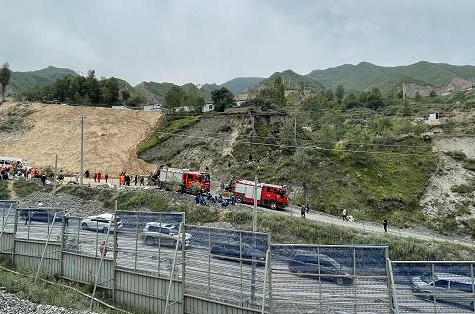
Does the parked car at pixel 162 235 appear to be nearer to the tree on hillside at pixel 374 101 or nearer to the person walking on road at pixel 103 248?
the person walking on road at pixel 103 248

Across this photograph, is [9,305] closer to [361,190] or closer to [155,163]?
[361,190]

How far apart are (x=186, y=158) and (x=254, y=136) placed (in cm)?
1028

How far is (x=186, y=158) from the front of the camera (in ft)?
199

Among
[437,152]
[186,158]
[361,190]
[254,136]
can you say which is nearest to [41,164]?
[186,158]

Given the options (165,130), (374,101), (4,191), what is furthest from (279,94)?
(4,191)

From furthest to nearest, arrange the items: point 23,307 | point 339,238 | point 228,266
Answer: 1. point 339,238
2. point 23,307
3. point 228,266

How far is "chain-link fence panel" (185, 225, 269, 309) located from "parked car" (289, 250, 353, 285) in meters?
1.08

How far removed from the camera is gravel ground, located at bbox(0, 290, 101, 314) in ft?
49.7

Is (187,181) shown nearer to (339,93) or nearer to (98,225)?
(98,225)

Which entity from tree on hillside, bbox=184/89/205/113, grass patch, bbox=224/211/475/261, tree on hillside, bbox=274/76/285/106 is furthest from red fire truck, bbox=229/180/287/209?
tree on hillside, bbox=274/76/285/106

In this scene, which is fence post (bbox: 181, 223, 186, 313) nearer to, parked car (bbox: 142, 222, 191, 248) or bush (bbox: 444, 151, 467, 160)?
parked car (bbox: 142, 222, 191, 248)

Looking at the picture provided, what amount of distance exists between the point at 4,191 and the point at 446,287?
152ft

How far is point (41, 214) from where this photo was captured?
854 inches

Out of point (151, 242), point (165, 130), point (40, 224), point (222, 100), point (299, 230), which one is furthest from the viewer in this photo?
point (222, 100)
